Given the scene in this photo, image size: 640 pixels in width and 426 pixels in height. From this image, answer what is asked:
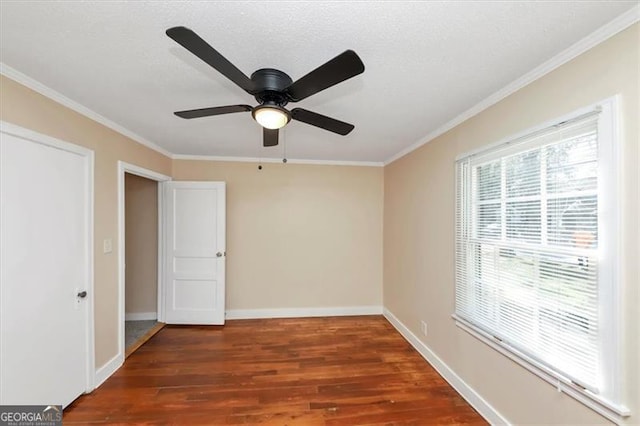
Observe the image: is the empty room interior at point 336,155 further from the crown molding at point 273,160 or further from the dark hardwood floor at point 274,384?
the crown molding at point 273,160

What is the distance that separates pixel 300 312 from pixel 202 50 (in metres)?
3.67

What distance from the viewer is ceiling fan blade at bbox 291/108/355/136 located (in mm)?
1577

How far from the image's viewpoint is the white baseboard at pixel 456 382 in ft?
6.27

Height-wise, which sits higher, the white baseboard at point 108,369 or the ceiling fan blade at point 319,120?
the ceiling fan blade at point 319,120

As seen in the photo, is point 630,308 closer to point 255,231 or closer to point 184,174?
point 255,231

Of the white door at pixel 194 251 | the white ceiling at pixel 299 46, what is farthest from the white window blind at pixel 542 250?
the white door at pixel 194 251

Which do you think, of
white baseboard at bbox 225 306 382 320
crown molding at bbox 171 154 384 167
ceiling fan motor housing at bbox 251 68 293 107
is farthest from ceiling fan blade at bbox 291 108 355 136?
white baseboard at bbox 225 306 382 320

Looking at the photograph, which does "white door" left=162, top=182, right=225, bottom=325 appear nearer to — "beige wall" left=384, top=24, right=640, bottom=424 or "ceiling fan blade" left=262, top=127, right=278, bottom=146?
"ceiling fan blade" left=262, top=127, right=278, bottom=146

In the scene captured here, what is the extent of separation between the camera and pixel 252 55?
1432 millimetres

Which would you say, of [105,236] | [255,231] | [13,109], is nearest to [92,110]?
[13,109]

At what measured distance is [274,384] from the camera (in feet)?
7.77

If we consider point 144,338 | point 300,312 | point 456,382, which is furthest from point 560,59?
point 144,338

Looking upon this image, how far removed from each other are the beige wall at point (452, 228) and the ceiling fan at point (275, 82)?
1174 millimetres

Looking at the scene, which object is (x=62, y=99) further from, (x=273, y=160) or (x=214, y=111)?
(x=273, y=160)
